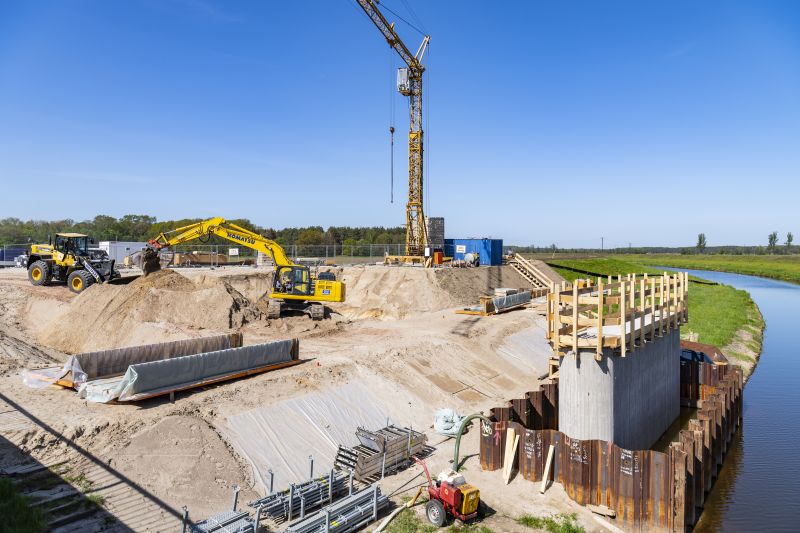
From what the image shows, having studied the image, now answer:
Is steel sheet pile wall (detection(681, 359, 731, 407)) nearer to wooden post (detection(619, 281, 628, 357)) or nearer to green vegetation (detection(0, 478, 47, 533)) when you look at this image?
wooden post (detection(619, 281, 628, 357))

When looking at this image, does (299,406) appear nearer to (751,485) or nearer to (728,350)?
(751,485)

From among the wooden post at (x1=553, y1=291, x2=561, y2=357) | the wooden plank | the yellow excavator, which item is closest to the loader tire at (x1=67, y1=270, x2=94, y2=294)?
the yellow excavator

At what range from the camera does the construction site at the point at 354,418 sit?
1108cm

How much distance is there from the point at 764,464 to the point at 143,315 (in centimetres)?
2633

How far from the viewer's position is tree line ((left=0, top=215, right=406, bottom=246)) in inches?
3804

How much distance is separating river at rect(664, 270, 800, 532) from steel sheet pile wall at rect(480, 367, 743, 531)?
0.76 meters

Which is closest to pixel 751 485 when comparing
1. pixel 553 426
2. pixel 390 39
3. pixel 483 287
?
pixel 553 426

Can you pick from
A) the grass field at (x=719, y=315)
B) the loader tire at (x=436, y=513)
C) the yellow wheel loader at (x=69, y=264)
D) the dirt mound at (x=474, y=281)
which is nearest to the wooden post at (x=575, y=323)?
the loader tire at (x=436, y=513)

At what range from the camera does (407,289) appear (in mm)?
37938

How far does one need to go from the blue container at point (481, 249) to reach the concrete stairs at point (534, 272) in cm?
203

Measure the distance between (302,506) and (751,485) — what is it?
13200mm

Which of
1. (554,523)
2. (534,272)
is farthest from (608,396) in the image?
(534,272)

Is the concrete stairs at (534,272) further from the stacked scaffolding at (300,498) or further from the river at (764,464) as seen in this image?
the stacked scaffolding at (300,498)

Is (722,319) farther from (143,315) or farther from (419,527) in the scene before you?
(143,315)
